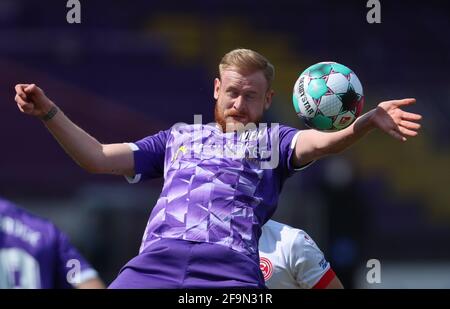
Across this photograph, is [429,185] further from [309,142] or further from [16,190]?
[309,142]

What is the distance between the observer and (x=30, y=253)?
17.4 ft

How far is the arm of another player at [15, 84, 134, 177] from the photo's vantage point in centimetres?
583

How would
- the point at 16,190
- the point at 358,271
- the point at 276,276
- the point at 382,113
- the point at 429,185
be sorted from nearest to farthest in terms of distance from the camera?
1. the point at 382,113
2. the point at 276,276
3. the point at 358,271
4. the point at 16,190
5. the point at 429,185

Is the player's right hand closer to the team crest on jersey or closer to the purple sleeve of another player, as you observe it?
the purple sleeve of another player

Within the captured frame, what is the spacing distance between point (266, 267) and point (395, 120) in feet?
6.60

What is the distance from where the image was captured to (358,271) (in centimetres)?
1347

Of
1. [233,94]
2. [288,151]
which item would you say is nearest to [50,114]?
[233,94]

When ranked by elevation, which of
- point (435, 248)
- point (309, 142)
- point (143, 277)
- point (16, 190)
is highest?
point (309, 142)

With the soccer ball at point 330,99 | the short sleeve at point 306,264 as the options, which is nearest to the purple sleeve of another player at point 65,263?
the soccer ball at point 330,99

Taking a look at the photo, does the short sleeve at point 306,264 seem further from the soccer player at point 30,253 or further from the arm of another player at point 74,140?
the soccer player at point 30,253

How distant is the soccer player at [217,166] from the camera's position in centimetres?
571

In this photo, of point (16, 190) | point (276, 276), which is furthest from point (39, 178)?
point (276, 276)

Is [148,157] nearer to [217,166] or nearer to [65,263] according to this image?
[217,166]

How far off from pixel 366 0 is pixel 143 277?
1465cm
